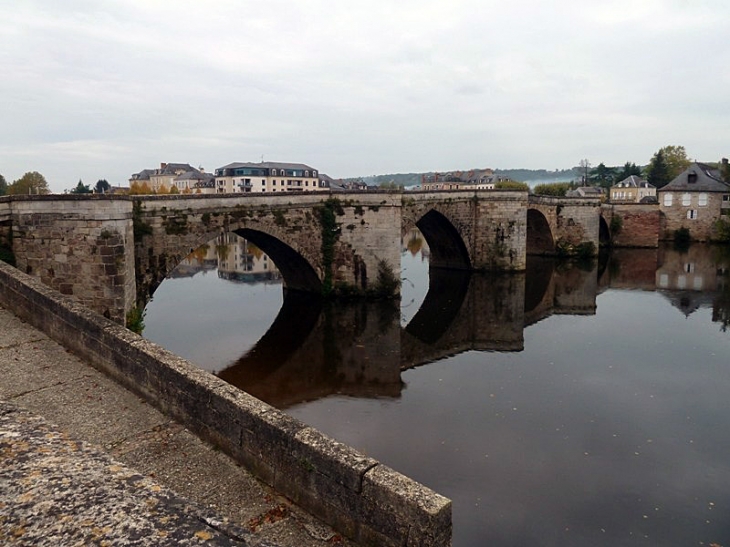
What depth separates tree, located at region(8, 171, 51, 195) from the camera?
64.8 meters

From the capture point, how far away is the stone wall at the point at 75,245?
501 inches

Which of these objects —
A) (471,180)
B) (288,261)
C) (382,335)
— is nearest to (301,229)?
(288,261)

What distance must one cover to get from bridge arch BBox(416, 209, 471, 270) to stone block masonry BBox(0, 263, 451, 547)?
23565 mm

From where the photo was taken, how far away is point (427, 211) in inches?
1115

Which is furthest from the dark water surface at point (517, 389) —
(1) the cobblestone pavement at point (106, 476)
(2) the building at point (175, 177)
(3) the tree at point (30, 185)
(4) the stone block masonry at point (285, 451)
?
(2) the building at point (175, 177)

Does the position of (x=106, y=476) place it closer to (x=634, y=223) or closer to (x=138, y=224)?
(x=138, y=224)

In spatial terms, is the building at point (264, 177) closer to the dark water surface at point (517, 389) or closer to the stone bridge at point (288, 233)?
the stone bridge at point (288, 233)

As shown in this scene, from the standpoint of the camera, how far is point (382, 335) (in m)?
18.9

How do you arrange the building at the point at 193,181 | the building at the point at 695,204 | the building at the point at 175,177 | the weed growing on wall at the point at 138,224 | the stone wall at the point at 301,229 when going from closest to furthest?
the weed growing on wall at the point at 138,224 → the stone wall at the point at 301,229 → the building at the point at 695,204 → the building at the point at 193,181 → the building at the point at 175,177

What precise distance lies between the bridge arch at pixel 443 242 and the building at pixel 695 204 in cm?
2712

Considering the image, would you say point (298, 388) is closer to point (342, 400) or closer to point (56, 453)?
point (342, 400)

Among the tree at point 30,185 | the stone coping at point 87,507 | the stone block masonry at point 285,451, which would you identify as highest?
the tree at point 30,185

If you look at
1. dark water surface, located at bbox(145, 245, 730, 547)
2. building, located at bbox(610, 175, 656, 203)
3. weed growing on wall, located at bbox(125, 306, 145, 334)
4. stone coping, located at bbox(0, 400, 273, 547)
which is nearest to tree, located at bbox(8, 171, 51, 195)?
dark water surface, located at bbox(145, 245, 730, 547)

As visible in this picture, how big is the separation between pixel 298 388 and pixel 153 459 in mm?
9040
